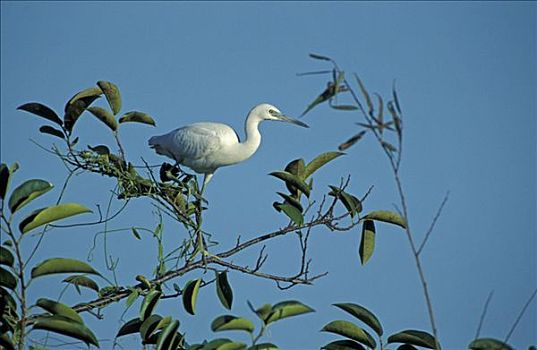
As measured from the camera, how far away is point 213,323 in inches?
77.9

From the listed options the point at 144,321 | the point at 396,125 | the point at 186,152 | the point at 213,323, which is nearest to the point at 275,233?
the point at 144,321

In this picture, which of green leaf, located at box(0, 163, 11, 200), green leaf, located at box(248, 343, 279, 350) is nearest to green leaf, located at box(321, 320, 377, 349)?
green leaf, located at box(248, 343, 279, 350)

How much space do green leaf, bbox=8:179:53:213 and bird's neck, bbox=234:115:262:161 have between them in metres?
3.39

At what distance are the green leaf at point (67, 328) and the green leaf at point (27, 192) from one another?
0.32 metres

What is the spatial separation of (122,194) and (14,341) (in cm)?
136

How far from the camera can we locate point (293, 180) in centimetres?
313

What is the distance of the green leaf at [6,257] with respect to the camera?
87.4 inches

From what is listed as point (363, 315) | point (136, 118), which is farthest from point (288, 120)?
point (363, 315)

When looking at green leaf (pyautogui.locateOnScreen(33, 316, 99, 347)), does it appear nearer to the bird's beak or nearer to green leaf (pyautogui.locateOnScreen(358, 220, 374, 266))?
green leaf (pyautogui.locateOnScreen(358, 220, 374, 266))

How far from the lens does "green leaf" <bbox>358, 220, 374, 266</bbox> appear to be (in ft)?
10.3

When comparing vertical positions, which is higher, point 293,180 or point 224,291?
point 293,180

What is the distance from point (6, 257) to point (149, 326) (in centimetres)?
53

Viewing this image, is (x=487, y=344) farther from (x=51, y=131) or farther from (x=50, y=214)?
(x=51, y=131)

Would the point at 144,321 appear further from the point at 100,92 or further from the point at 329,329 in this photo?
the point at 100,92
